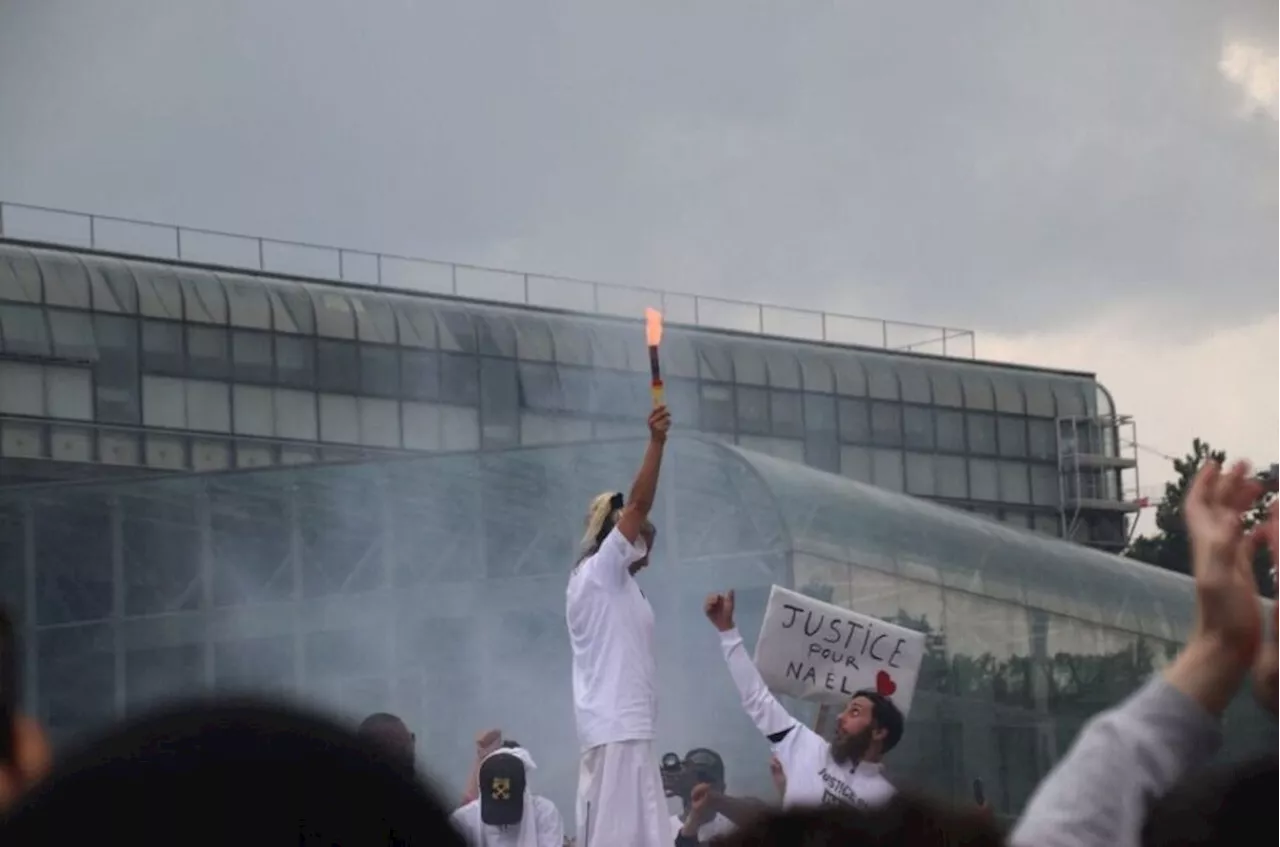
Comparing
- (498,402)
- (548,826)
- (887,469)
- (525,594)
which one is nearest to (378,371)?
(498,402)

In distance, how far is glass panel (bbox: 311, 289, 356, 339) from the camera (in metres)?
46.8

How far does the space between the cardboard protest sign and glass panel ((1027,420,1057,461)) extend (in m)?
49.7

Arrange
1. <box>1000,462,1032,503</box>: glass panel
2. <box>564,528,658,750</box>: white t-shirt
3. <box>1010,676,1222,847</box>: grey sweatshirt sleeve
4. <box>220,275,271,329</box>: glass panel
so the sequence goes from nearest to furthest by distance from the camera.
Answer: <box>1010,676,1222,847</box>: grey sweatshirt sleeve → <box>564,528,658,750</box>: white t-shirt → <box>220,275,271,329</box>: glass panel → <box>1000,462,1032,503</box>: glass panel

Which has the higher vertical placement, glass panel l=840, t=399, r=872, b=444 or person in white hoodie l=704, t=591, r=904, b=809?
glass panel l=840, t=399, r=872, b=444

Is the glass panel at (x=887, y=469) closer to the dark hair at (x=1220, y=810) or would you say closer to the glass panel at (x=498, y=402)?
the glass panel at (x=498, y=402)

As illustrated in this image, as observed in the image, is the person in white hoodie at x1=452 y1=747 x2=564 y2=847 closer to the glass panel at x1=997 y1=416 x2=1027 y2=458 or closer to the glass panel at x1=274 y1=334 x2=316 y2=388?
→ the glass panel at x1=274 y1=334 x2=316 y2=388

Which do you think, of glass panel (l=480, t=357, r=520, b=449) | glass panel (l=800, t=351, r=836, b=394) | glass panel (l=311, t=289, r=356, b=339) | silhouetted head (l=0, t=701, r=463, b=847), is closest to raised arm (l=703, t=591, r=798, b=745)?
silhouetted head (l=0, t=701, r=463, b=847)

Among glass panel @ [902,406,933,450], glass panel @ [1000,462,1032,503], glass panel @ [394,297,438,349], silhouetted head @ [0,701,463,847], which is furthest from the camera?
glass panel @ [1000,462,1032,503]

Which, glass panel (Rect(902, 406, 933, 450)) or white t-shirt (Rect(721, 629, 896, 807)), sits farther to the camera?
glass panel (Rect(902, 406, 933, 450))

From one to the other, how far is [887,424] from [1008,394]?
5475 millimetres

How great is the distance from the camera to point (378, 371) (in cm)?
4697

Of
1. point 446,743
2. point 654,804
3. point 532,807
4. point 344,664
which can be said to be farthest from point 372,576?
point 654,804

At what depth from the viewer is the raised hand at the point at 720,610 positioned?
10133 millimetres

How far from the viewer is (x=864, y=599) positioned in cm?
2162
